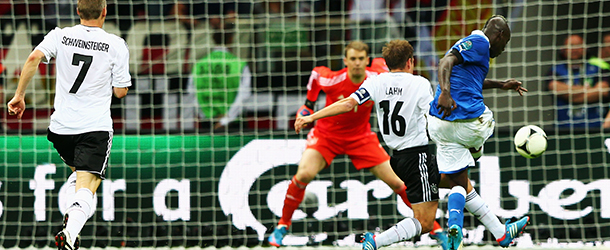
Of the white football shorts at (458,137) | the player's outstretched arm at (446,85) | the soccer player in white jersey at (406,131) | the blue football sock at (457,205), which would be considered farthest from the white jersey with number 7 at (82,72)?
the blue football sock at (457,205)

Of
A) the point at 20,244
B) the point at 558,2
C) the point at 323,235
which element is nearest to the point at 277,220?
the point at 323,235

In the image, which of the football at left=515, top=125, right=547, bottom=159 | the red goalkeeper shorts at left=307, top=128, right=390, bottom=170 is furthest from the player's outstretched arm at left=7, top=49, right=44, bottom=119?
the football at left=515, top=125, right=547, bottom=159

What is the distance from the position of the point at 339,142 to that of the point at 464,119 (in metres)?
1.90

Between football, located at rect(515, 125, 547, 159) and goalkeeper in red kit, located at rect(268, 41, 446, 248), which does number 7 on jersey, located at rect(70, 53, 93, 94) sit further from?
football, located at rect(515, 125, 547, 159)

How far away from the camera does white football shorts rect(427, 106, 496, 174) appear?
17.1 ft

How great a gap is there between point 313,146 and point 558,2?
4.00m

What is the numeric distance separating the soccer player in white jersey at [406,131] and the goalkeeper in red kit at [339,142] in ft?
3.93

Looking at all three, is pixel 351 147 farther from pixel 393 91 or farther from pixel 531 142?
pixel 531 142

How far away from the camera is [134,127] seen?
8.38 m

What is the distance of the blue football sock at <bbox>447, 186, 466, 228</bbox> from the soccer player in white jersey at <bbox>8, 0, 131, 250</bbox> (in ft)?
7.51

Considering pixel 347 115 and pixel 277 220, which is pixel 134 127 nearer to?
pixel 277 220

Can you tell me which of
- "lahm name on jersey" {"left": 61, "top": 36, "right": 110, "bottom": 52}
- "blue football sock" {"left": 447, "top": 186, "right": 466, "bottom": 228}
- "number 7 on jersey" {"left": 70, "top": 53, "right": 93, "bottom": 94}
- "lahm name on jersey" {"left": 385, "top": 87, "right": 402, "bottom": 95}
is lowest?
"blue football sock" {"left": 447, "top": 186, "right": 466, "bottom": 228}

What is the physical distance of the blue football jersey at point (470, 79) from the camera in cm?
513

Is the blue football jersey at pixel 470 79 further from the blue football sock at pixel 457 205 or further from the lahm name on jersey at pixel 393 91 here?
the blue football sock at pixel 457 205
